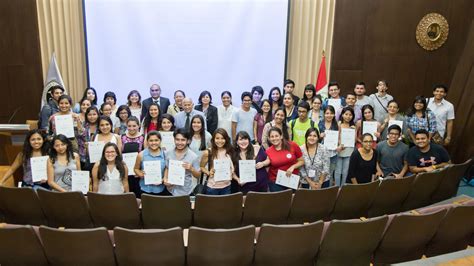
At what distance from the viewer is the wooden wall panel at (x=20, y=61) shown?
8367mm

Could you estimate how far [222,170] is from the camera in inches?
189

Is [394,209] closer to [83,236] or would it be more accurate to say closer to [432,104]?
[432,104]

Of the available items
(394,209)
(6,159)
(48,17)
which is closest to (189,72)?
(48,17)

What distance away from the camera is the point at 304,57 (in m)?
8.81

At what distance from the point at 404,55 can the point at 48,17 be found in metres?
7.59

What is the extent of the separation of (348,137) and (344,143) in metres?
0.10

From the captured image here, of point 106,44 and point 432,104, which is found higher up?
point 106,44

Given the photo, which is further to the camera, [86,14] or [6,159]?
[86,14]

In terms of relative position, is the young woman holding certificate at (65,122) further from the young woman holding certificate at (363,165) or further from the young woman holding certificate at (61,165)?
the young woman holding certificate at (363,165)

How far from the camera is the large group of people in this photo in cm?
479

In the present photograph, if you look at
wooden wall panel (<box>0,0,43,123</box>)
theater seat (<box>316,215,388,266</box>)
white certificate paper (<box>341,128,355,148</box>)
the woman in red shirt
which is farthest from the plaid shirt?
wooden wall panel (<box>0,0,43,123</box>)

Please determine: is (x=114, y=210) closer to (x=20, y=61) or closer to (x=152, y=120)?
(x=152, y=120)

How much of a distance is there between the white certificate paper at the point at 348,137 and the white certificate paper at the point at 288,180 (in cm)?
118

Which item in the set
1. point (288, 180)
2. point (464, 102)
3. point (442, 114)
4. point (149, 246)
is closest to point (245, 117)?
point (288, 180)
